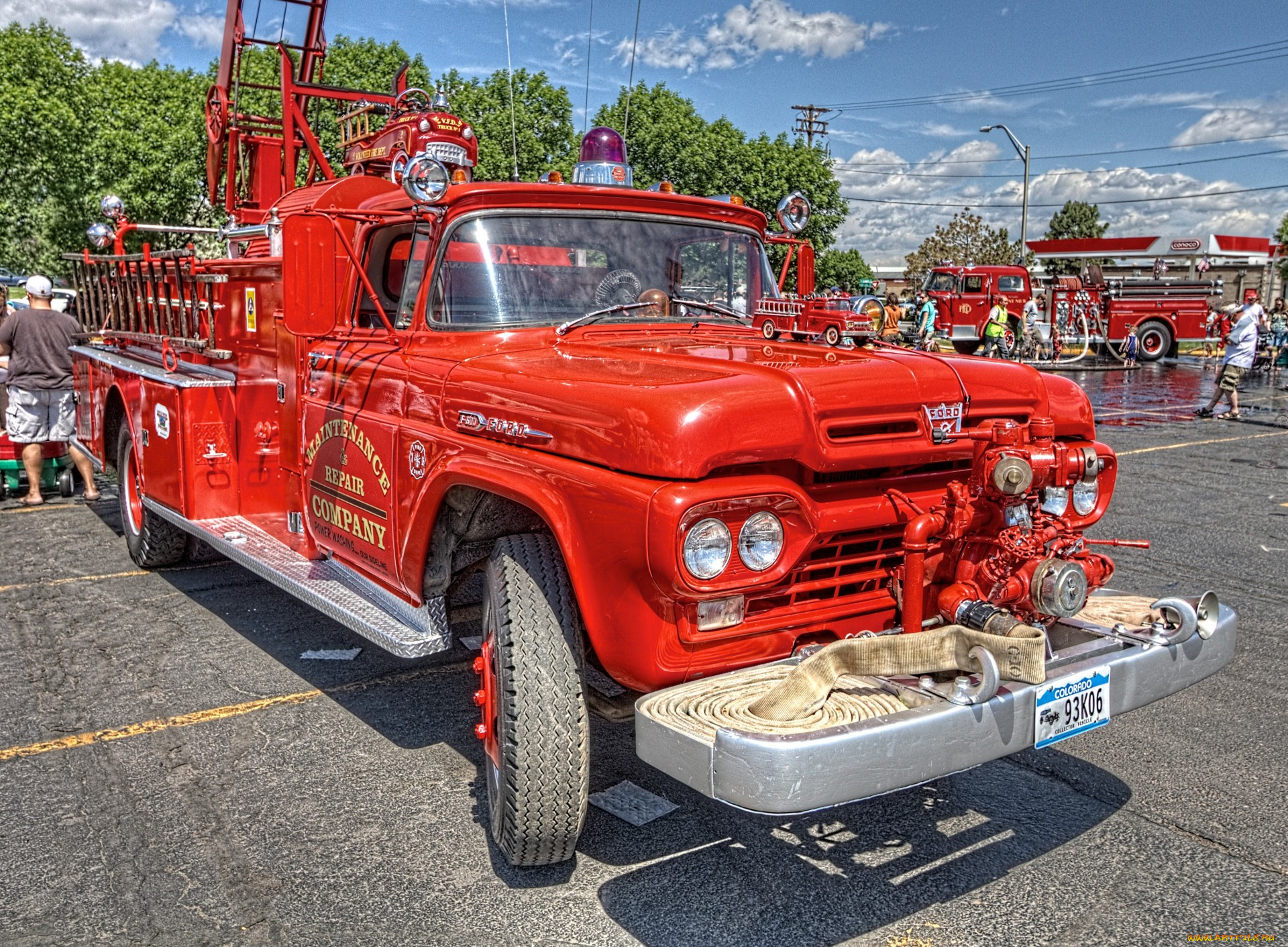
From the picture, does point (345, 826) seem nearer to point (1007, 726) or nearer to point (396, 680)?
point (396, 680)

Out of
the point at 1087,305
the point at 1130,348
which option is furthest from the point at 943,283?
the point at 1130,348

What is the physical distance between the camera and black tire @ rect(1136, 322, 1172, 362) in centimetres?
2842

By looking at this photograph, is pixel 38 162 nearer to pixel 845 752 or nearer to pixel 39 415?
pixel 39 415

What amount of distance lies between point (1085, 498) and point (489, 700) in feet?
6.71

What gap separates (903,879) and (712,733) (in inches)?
43.0

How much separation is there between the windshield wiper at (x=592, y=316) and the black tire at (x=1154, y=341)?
27307 mm

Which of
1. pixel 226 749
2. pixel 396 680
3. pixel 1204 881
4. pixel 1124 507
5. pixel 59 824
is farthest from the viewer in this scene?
pixel 1124 507

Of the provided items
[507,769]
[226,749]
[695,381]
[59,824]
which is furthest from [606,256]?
[59,824]

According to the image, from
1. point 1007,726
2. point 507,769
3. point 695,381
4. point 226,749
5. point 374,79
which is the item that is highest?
point 374,79

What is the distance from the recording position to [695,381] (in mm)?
3031

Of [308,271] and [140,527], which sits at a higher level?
[308,271]

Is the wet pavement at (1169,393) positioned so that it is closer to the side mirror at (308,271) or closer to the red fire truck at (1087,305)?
the red fire truck at (1087,305)

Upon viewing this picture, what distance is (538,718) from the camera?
3.06 meters

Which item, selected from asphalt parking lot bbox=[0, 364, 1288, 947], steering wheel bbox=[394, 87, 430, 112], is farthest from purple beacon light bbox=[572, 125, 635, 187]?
asphalt parking lot bbox=[0, 364, 1288, 947]
